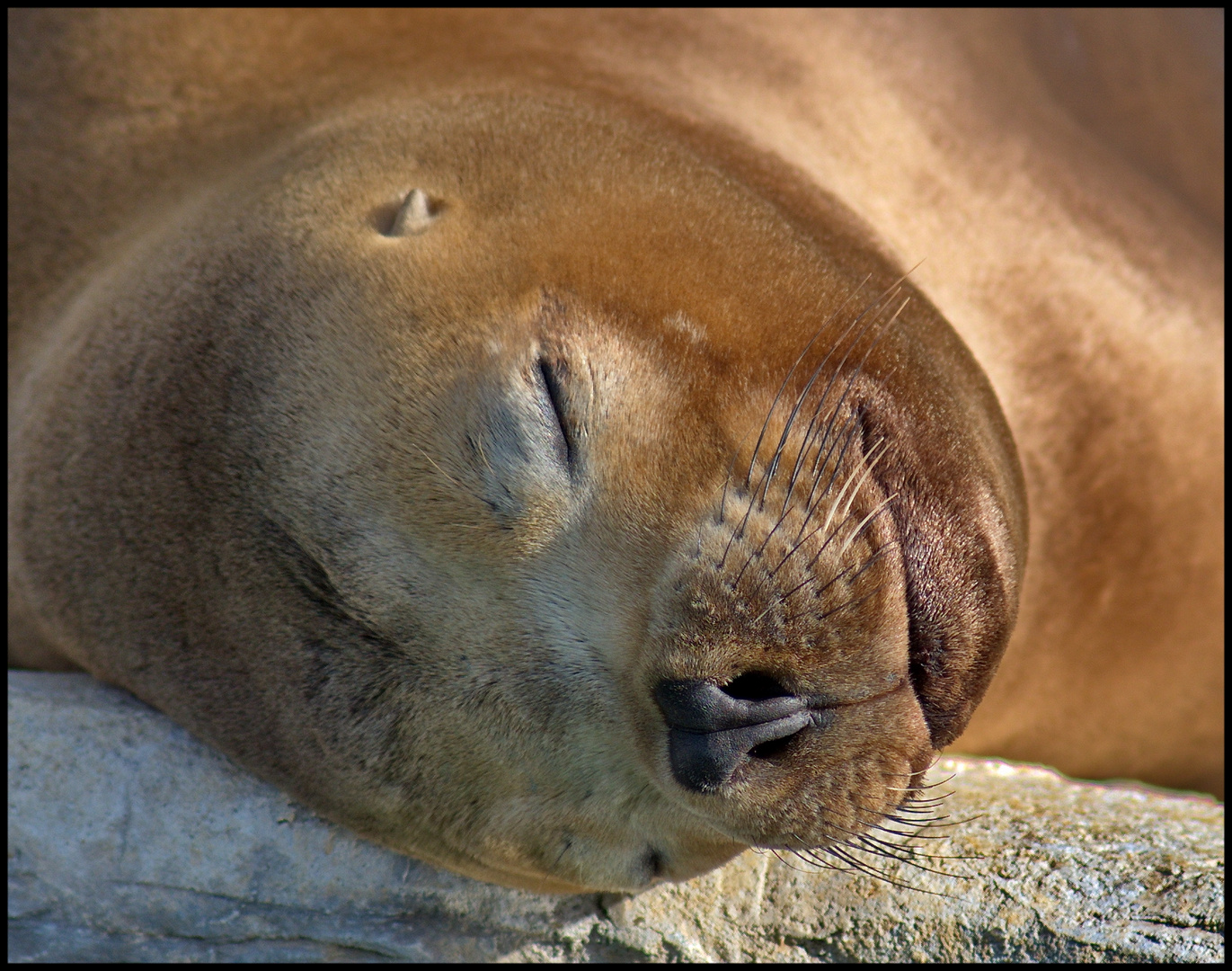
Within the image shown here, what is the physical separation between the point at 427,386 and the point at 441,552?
0.33 m

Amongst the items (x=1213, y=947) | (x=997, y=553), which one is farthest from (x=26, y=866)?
(x=1213, y=947)

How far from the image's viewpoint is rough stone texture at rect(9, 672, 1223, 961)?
105 inches

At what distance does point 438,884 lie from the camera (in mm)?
2770

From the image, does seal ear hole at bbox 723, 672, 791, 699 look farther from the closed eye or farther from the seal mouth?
the closed eye

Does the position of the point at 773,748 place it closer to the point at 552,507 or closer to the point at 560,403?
the point at 552,507

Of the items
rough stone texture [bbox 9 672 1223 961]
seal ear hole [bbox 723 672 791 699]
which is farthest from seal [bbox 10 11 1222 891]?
rough stone texture [bbox 9 672 1223 961]

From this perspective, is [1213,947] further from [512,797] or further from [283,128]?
[283,128]

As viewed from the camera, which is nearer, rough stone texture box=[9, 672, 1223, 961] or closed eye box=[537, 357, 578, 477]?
closed eye box=[537, 357, 578, 477]

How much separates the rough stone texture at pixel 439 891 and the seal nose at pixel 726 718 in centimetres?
90

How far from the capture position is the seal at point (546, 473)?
6.85 feet

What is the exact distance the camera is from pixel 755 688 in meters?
2.03

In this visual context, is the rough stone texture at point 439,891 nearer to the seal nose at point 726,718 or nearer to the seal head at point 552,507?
the seal head at point 552,507

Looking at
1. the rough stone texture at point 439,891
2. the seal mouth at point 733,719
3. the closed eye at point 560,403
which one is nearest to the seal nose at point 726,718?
the seal mouth at point 733,719

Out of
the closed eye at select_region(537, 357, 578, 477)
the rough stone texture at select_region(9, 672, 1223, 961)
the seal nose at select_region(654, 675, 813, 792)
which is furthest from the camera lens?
the rough stone texture at select_region(9, 672, 1223, 961)
